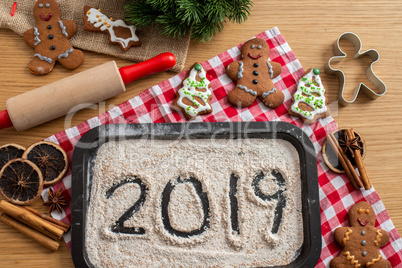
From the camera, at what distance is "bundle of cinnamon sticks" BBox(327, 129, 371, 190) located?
49.1 inches

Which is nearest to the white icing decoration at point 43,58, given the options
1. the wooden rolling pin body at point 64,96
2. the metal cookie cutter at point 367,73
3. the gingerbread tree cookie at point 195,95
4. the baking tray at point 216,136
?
the wooden rolling pin body at point 64,96

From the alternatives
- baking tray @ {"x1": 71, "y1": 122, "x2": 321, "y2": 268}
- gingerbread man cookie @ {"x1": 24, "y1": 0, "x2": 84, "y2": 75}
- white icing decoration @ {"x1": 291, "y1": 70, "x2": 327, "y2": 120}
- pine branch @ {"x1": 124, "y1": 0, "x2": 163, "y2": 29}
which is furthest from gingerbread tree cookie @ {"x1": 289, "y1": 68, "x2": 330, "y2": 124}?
gingerbread man cookie @ {"x1": 24, "y1": 0, "x2": 84, "y2": 75}

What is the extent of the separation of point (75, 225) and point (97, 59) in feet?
1.86

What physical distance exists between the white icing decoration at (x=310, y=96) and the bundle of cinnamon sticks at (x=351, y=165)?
100 millimetres

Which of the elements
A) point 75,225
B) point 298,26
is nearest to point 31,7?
point 75,225

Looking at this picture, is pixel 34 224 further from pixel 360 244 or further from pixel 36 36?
pixel 360 244

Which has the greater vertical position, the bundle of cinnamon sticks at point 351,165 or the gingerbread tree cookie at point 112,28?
the gingerbread tree cookie at point 112,28

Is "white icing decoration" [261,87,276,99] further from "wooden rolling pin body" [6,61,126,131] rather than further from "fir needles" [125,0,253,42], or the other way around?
"wooden rolling pin body" [6,61,126,131]

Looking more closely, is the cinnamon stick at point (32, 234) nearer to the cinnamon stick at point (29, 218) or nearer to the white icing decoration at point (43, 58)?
the cinnamon stick at point (29, 218)

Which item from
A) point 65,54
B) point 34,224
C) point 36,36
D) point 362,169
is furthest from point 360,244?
point 36,36

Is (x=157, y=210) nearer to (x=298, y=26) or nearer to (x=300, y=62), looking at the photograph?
(x=300, y=62)

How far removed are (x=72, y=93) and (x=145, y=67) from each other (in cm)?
25

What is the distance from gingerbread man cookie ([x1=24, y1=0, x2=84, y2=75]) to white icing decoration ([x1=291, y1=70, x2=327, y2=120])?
2.45 ft

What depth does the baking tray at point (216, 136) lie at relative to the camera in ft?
3.69
